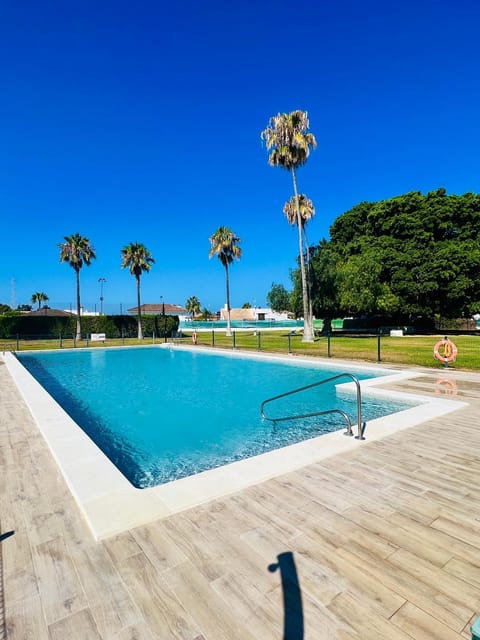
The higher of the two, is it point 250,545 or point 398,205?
point 398,205

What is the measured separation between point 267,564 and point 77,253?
33.5 meters

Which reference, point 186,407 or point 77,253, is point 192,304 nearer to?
point 77,253

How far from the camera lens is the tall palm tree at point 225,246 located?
32000 mm

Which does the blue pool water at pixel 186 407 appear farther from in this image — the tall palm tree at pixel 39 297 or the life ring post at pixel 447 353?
the tall palm tree at pixel 39 297

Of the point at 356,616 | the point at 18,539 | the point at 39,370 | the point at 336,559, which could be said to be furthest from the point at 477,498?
the point at 39,370

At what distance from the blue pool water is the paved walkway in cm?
224

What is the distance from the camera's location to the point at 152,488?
11.3 ft

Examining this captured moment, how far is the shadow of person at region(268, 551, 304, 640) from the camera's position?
177cm

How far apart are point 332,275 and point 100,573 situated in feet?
85.7

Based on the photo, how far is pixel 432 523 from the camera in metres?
2.75

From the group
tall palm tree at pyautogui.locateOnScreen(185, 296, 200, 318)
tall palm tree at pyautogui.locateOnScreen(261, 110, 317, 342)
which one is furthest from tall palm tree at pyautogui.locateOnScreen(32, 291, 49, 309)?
tall palm tree at pyautogui.locateOnScreen(261, 110, 317, 342)

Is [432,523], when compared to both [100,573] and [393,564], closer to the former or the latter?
[393,564]

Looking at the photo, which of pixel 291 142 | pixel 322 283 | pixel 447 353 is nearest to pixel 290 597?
pixel 447 353

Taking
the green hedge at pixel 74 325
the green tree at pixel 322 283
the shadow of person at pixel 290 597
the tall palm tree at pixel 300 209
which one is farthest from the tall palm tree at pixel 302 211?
the shadow of person at pixel 290 597
